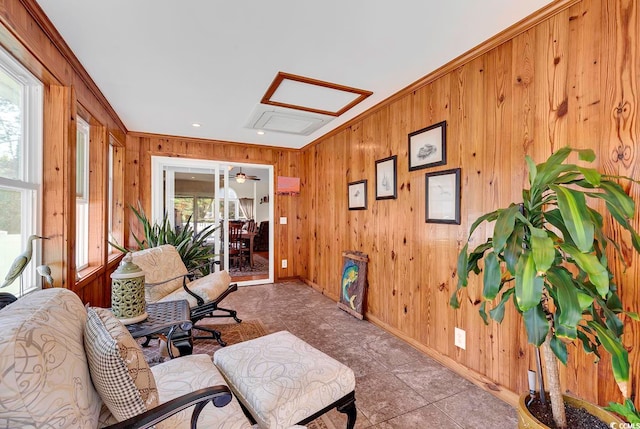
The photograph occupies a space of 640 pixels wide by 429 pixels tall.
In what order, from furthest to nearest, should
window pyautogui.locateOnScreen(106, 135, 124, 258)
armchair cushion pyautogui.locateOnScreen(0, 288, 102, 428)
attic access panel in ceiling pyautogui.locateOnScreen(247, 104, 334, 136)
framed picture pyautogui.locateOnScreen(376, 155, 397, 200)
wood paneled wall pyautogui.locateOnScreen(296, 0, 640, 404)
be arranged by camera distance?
window pyautogui.locateOnScreen(106, 135, 124, 258)
attic access panel in ceiling pyautogui.locateOnScreen(247, 104, 334, 136)
framed picture pyautogui.locateOnScreen(376, 155, 397, 200)
wood paneled wall pyautogui.locateOnScreen(296, 0, 640, 404)
armchair cushion pyautogui.locateOnScreen(0, 288, 102, 428)

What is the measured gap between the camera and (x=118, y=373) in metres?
0.88

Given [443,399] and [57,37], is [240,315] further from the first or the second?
[57,37]

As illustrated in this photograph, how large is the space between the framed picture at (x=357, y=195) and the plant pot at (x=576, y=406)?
2324 mm

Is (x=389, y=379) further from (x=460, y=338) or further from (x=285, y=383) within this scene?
(x=285, y=383)

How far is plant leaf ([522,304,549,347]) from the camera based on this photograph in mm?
1144

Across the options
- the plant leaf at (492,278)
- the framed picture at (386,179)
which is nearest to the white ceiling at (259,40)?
the framed picture at (386,179)

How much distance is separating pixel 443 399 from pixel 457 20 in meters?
2.36

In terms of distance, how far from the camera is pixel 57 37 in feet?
6.06

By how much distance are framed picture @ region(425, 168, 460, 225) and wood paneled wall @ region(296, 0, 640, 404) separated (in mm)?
58

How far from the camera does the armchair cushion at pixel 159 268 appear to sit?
2639 mm

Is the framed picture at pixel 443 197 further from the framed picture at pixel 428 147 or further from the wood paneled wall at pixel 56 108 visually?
the wood paneled wall at pixel 56 108

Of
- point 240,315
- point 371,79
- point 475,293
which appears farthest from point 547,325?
point 240,315

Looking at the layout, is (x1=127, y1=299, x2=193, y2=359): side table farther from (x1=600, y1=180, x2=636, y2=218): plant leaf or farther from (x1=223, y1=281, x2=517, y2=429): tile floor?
(x1=600, y1=180, x2=636, y2=218): plant leaf

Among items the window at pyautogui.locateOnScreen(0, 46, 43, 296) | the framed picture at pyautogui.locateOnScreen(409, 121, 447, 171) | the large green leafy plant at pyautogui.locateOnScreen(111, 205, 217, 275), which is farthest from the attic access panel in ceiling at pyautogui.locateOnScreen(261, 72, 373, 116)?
the large green leafy plant at pyautogui.locateOnScreen(111, 205, 217, 275)
